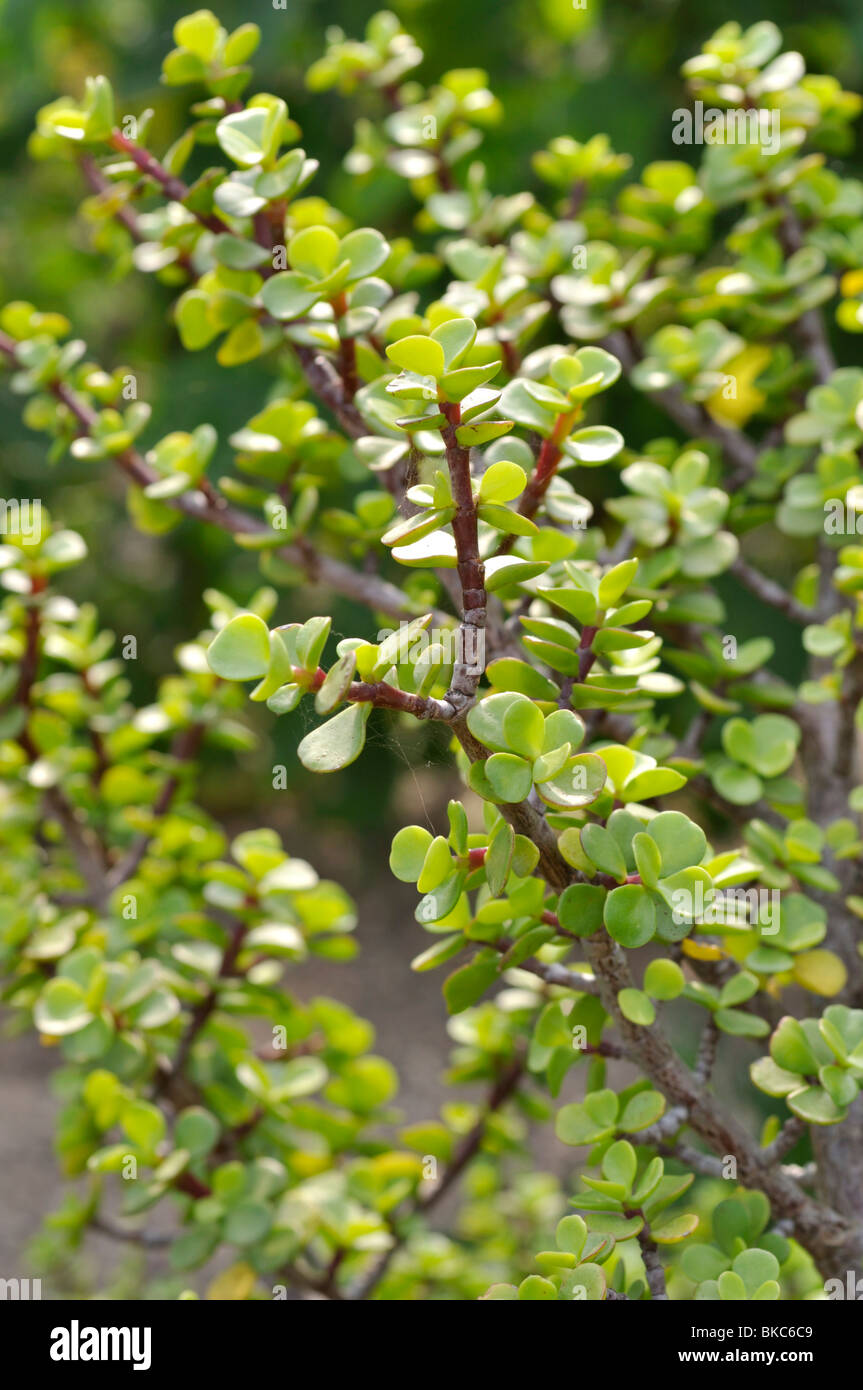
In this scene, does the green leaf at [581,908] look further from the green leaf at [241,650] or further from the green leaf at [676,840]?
the green leaf at [241,650]

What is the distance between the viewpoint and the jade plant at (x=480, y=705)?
1.60 feet

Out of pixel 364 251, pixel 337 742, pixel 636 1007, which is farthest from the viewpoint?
pixel 364 251

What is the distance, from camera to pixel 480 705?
445mm

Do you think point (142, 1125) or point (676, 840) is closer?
point (676, 840)

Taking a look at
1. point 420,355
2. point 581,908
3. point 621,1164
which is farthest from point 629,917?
point 420,355

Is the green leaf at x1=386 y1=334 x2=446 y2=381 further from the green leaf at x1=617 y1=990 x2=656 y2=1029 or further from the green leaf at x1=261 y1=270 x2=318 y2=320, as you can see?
the green leaf at x1=617 y1=990 x2=656 y2=1029

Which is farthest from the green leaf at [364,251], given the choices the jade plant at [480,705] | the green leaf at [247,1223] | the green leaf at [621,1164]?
the green leaf at [247,1223]

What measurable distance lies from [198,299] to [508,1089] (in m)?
0.67

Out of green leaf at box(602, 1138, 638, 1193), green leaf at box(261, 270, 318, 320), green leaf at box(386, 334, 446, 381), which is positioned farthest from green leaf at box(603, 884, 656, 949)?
green leaf at box(261, 270, 318, 320)

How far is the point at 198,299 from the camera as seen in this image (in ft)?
2.31

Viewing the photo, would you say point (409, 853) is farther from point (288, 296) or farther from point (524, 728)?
point (288, 296)

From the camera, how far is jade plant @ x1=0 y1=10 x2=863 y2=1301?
49cm

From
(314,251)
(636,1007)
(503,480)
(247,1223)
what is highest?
(314,251)

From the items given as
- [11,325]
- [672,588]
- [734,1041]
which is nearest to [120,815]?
[11,325]
